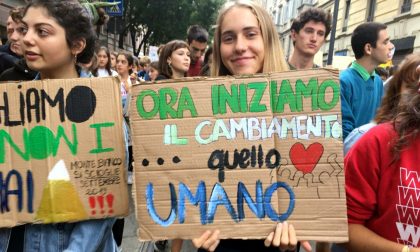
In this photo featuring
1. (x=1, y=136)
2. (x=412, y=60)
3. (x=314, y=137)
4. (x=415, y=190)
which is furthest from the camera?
(x=412, y=60)

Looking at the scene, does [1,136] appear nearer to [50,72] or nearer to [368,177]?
[50,72]

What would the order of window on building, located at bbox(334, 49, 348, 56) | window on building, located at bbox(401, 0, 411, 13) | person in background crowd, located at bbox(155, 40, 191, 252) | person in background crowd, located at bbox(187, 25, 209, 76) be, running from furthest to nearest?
window on building, located at bbox(334, 49, 348, 56) < window on building, located at bbox(401, 0, 411, 13) < person in background crowd, located at bbox(187, 25, 209, 76) < person in background crowd, located at bbox(155, 40, 191, 252)

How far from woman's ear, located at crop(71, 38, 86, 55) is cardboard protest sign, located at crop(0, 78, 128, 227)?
0.31 m

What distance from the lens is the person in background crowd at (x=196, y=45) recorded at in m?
5.13

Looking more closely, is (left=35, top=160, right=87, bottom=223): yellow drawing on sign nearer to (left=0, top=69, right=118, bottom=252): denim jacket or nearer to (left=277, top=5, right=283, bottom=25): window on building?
(left=0, top=69, right=118, bottom=252): denim jacket

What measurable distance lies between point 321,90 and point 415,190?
18.1 inches

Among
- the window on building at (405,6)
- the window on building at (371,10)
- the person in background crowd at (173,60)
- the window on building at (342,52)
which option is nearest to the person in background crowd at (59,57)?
the person in background crowd at (173,60)

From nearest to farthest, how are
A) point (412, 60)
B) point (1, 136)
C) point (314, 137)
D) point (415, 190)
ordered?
point (415, 190), point (314, 137), point (1, 136), point (412, 60)

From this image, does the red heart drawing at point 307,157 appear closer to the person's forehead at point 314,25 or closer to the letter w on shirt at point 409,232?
the letter w on shirt at point 409,232

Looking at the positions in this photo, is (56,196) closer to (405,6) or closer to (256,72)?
(256,72)

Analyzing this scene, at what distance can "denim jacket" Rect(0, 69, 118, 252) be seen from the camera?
155cm

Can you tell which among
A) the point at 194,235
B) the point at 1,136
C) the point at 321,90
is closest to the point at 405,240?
the point at 321,90

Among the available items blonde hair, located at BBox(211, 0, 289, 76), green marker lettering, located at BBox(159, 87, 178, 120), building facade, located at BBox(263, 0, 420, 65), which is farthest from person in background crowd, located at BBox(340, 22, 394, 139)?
building facade, located at BBox(263, 0, 420, 65)

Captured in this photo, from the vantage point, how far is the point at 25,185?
151 centimetres
